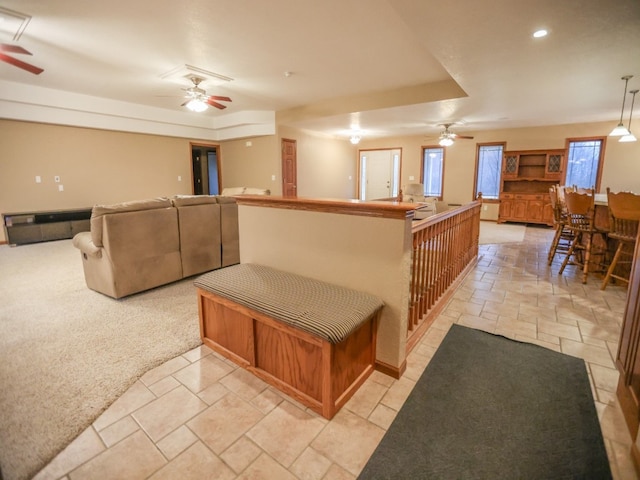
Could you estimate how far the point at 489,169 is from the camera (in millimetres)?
8539

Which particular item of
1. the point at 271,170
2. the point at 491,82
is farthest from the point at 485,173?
the point at 271,170

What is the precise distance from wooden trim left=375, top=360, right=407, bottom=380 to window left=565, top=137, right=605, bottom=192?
Result: 8.01 meters

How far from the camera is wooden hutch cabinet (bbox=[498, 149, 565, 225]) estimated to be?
300 inches

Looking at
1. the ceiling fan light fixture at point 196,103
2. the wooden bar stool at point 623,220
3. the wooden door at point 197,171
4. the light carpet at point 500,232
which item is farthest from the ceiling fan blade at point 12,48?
the light carpet at point 500,232

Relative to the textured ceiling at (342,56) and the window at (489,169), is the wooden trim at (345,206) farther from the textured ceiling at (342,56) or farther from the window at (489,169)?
the window at (489,169)

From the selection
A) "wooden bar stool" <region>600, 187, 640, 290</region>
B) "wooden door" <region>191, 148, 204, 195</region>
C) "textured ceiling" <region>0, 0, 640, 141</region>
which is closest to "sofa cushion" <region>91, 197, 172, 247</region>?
"textured ceiling" <region>0, 0, 640, 141</region>

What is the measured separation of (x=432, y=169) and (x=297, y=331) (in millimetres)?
8881

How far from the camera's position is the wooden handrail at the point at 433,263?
2375mm

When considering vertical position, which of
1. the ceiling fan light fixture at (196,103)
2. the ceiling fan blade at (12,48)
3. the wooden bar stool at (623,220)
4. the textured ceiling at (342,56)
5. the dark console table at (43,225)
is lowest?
the dark console table at (43,225)

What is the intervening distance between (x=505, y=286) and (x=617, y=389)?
1.92 m

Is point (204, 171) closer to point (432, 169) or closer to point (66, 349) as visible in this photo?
point (432, 169)

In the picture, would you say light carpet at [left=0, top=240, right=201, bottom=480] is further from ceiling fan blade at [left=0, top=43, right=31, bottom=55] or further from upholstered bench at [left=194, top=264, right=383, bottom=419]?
ceiling fan blade at [left=0, top=43, right=31, bottom=55]

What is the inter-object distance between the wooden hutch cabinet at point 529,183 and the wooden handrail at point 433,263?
5.12 m

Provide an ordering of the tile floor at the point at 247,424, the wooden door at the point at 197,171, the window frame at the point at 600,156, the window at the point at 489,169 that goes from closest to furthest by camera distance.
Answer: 1. the tile floor at the point at 247,424
2. the window frame at the point at 600,156
3. the window at the point at 489,169
4. the wooden door at the point at 197,171
